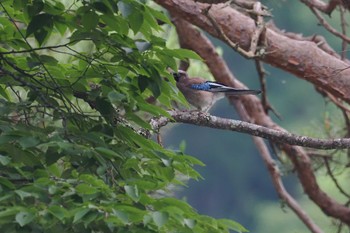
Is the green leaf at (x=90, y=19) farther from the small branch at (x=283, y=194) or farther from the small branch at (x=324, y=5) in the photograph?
the small branch at (x=283, y=194)

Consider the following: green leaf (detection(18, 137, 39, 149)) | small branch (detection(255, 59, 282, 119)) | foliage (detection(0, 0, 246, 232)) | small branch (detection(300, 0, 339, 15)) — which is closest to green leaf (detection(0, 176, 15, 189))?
foliage (detection(0, 0, 246, 232))

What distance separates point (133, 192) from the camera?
217 centimetres

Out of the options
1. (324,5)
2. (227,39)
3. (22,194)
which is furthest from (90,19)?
(324,5)

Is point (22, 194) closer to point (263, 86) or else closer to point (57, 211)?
point (57, 211)

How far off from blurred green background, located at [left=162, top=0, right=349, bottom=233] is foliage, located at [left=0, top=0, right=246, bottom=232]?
882 cm

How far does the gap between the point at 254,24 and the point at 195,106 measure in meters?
0.44

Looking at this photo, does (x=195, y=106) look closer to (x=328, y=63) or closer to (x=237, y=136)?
(x=328, y=63)

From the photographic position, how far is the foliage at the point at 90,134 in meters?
2.10

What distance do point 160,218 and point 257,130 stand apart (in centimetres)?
143

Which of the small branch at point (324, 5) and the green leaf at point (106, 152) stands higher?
the small branch at point (324, 5)

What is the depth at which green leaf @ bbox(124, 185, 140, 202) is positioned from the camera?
2138 millimetres

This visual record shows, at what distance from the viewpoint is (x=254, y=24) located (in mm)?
4609

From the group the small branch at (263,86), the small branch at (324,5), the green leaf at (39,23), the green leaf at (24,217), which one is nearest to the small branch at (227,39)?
the small branch at (324,5)

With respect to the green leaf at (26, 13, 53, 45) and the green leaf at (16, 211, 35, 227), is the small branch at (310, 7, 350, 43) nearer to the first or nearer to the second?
the green leaf at (26, 13, 53, 45)
